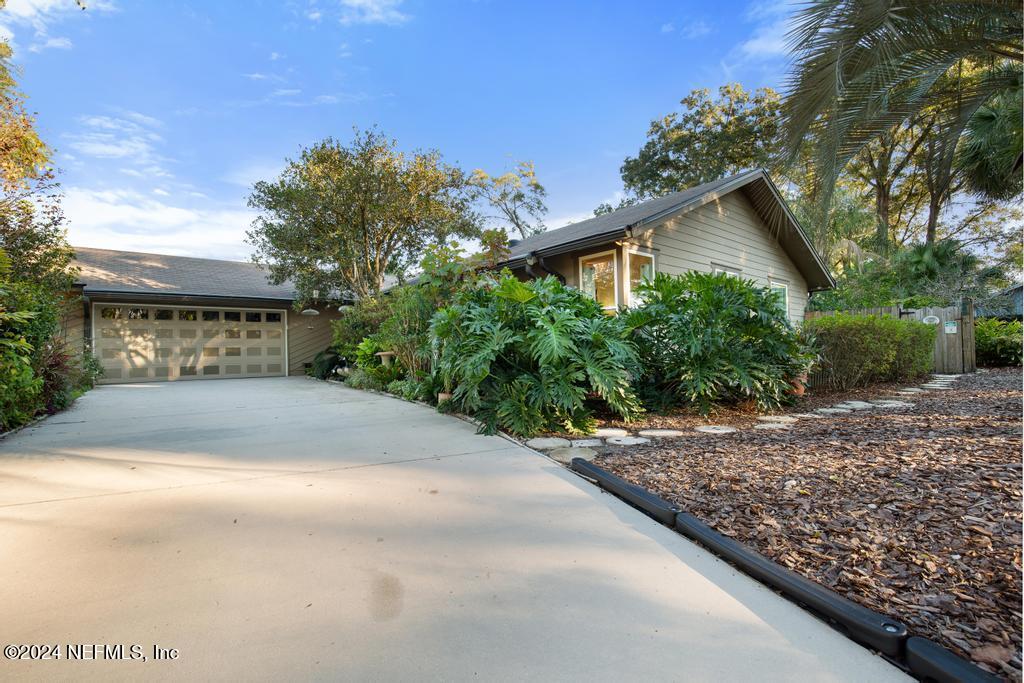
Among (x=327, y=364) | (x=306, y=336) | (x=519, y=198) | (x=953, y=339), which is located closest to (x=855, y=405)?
(x=953, y=339)

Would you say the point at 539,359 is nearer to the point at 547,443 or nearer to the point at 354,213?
the point at 547,443

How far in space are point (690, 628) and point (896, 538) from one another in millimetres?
1190

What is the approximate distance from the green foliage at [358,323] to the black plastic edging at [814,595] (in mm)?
8422

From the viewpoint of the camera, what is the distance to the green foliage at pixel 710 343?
206 inches

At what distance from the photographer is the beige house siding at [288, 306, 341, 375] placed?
47.3 ft

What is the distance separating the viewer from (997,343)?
1166 cm

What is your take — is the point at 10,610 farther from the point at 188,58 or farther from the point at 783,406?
the point at 188,58

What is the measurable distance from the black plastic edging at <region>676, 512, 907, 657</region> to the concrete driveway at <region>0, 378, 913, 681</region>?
0.06 metres

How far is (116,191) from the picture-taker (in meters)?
11.2

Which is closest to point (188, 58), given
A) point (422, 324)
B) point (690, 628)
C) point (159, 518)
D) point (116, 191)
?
point (116, 191)

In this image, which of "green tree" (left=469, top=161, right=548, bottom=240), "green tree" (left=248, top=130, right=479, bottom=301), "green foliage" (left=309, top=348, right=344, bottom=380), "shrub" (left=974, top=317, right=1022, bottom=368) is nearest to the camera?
"green tree" (left=248, top=130, right=479, bottom=301)

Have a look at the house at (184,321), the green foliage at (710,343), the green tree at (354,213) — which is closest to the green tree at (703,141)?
the green tree at (354,213)

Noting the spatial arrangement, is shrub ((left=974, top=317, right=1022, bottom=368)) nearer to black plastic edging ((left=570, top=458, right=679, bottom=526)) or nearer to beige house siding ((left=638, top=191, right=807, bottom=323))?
beige house siding ((left=638, top=191, right=807, bottom=323))

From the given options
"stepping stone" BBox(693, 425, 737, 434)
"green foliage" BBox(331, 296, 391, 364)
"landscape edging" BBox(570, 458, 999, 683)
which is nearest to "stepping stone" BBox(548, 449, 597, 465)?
"landscape edging" BBox(570, 458, 999, 683)
